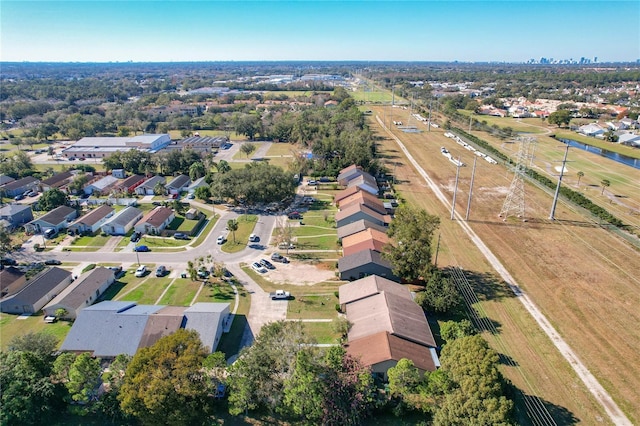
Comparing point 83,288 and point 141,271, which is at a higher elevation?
point 83,288

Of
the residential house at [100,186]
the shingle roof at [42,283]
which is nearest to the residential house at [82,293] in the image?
the shingle roof at [42,283]

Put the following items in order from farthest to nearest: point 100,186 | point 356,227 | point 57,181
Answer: point 57,181 → point 100,186 → point 356,227

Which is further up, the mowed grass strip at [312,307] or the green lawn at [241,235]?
the green lawn at [241,235]

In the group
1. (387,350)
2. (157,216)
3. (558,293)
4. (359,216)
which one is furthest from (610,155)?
(157,216)

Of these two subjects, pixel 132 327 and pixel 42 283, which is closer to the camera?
pixel 132 327

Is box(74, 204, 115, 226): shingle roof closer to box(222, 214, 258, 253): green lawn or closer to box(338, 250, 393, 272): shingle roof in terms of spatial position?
box(222, 214, 258, 253): green lawn

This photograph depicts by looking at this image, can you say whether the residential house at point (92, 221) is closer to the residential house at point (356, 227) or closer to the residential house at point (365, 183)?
the residential house at point (356, 227)

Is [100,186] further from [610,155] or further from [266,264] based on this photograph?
[610,155]
